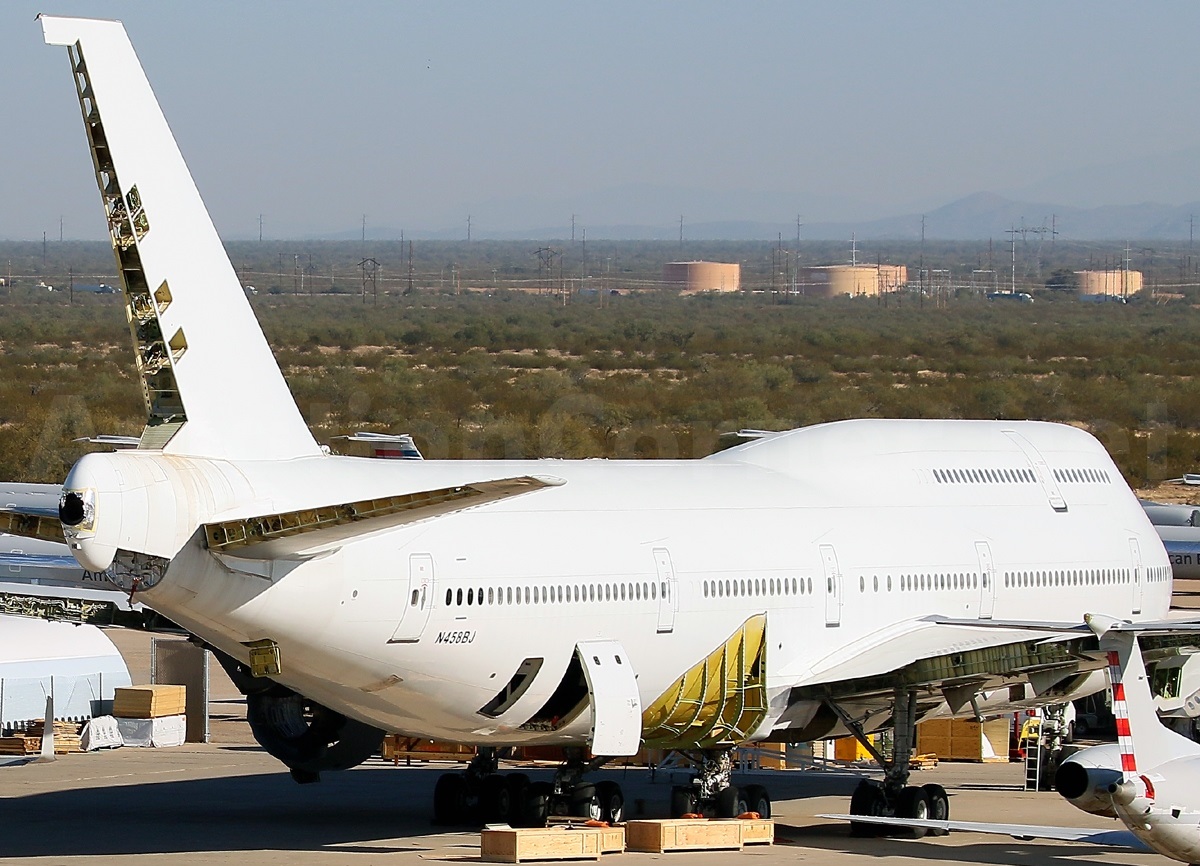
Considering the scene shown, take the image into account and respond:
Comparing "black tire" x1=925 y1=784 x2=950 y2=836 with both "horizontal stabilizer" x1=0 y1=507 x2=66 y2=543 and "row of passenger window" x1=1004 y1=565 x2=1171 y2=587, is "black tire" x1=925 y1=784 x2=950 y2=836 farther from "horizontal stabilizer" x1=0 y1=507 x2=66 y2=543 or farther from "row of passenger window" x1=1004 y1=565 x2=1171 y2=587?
"horizontal stabilizer" x1=0 y1=507 x2=66 y2=543

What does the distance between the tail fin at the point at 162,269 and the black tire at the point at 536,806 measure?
6924 mm

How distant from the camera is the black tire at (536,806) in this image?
2823cm

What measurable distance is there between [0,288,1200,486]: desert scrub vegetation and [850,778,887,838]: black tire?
1962 inches

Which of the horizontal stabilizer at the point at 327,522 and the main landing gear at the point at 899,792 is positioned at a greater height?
the horizontal stabilizer at the point at 327,522

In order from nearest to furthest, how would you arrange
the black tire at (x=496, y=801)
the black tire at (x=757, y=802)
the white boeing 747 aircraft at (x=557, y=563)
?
the white boeing 747 aircraft at (x=557, y=563)
the black tire at (x=757, y=802)
the black tire at (x=496, y=801)

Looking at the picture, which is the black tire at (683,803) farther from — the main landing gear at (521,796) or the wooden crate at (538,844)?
the wooden crate at (538,844)

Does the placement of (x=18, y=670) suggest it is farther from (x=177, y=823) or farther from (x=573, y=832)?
(x=573, y=832)

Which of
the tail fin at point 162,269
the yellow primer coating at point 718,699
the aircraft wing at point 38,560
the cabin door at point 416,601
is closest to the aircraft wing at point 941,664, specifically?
the yellow primer coating at point 718,699

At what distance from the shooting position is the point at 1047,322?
633ft

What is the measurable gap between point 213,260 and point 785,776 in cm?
1736

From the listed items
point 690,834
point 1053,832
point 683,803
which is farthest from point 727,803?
point 1053,832

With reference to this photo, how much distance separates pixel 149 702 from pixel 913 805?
56.7 feet

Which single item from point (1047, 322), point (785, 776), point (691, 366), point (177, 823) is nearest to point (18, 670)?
point (177, 823)

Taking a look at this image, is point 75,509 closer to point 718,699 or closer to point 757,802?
point 718,699
